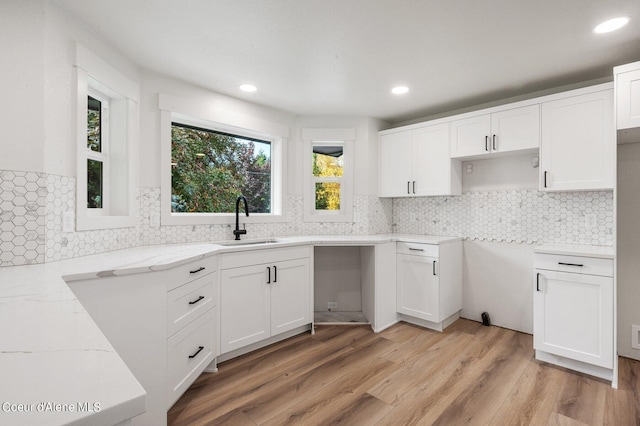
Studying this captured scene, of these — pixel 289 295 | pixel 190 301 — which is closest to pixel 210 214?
pixel 289 295

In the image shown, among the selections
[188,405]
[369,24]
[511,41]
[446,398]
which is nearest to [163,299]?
[188,405]

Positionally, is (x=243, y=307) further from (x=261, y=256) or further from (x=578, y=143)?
(x=578, y=143)

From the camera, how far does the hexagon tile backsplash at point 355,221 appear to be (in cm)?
172

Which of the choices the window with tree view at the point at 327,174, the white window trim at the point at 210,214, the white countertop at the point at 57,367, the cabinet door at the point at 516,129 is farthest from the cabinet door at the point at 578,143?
the white countertop at the point at 57,367

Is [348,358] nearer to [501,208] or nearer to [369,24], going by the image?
[501,208]

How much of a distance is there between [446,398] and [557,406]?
0.66 metres

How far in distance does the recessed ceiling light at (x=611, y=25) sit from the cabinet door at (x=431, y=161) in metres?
1.43

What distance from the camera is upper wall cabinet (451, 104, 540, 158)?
9.20 feet

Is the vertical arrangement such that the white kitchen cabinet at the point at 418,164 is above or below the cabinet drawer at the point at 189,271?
above

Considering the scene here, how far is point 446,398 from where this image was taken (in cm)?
204

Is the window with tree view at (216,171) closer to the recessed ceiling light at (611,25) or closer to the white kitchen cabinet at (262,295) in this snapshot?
the white kitchen cabinet at (262,295)

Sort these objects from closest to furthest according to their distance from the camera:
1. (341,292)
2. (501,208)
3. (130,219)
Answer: (130,219) → (501,208) → (341,292)

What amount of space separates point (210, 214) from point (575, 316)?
3157mm

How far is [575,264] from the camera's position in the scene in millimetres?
2326
